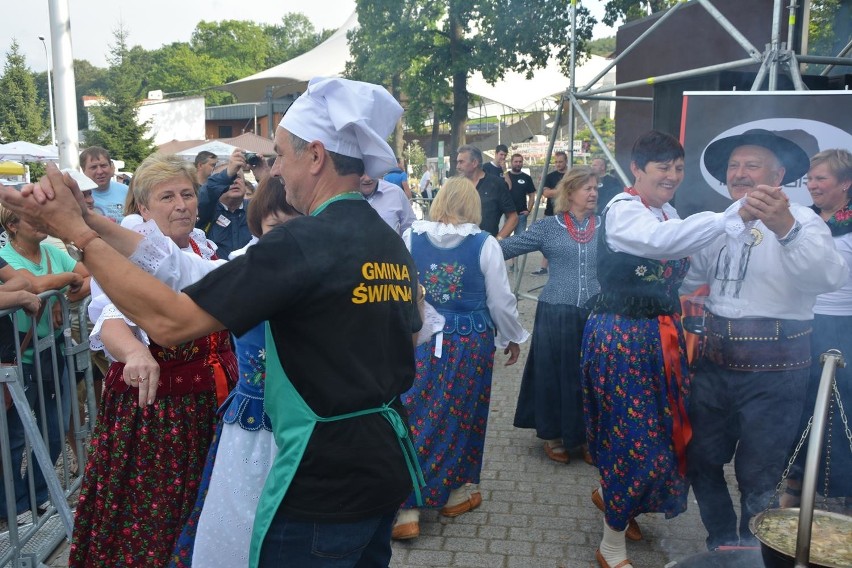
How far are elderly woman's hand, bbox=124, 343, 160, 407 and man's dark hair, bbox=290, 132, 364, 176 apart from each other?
1030 millimetres

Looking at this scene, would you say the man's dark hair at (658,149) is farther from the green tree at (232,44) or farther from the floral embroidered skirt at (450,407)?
the green tree at (232,44)

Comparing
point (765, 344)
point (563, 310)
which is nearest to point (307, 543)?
point (765, 344)

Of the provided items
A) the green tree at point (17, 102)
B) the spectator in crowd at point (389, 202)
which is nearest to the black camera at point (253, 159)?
the spectator in crowd at point (389, 202)

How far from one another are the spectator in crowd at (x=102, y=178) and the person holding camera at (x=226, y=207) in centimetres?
127

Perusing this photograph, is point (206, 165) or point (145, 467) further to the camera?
point (206, 165)

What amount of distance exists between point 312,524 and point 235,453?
18.6 inches

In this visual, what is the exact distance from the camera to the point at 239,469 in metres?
2.23

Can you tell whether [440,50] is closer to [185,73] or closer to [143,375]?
[143,375]

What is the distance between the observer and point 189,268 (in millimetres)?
2168

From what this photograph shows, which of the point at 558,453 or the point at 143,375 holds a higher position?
the point at 143,375

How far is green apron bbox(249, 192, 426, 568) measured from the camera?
1.84 meters

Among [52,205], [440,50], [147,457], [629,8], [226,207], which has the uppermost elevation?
[629,8]

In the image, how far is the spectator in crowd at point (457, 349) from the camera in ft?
13.7

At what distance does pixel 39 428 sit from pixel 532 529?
260cm
